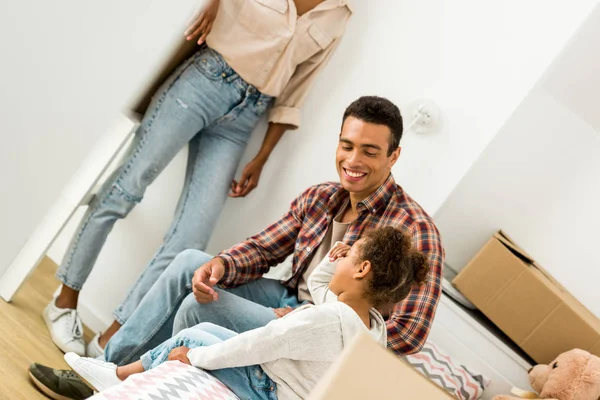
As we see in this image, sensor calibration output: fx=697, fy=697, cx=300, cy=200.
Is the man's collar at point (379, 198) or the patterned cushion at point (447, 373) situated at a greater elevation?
the man's collar at point (379, 198)

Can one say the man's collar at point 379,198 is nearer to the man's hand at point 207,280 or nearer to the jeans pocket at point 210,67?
the man's hand at point 207,280

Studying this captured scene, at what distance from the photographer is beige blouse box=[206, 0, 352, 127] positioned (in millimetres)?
2164

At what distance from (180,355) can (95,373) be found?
0.26 m

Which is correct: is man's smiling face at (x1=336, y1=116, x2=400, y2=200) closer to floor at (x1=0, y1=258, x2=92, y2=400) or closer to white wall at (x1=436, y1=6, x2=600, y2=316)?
floor at (x1=0, y1=258, x2=92, y2=400)

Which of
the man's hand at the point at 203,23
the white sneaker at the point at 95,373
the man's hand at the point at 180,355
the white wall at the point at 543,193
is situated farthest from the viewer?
the white wall at the point at 543,193

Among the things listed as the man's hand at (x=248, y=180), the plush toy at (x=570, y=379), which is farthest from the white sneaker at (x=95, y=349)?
the plush toy at (x=570, y=379)

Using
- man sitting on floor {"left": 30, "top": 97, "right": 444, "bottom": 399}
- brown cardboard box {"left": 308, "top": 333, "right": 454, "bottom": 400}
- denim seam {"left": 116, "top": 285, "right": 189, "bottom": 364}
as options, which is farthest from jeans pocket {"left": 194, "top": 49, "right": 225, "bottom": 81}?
brown cardboard box {"left": 308, "top": 333, "right": 454, "bottom": 400}

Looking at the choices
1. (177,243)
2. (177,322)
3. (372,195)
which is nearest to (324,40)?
(372,195)

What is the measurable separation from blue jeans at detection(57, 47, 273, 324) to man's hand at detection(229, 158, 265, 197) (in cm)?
10

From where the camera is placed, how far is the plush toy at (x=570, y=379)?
2084mm

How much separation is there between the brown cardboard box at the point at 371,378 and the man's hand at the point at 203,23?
5.45 ft

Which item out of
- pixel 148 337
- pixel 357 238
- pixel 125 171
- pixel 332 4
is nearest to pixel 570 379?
pixel 357 238

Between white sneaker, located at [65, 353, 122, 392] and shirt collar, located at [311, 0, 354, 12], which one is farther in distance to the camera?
shirt collar, located at [311, 0, 354, 12]

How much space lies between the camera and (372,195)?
1862 millimetres
